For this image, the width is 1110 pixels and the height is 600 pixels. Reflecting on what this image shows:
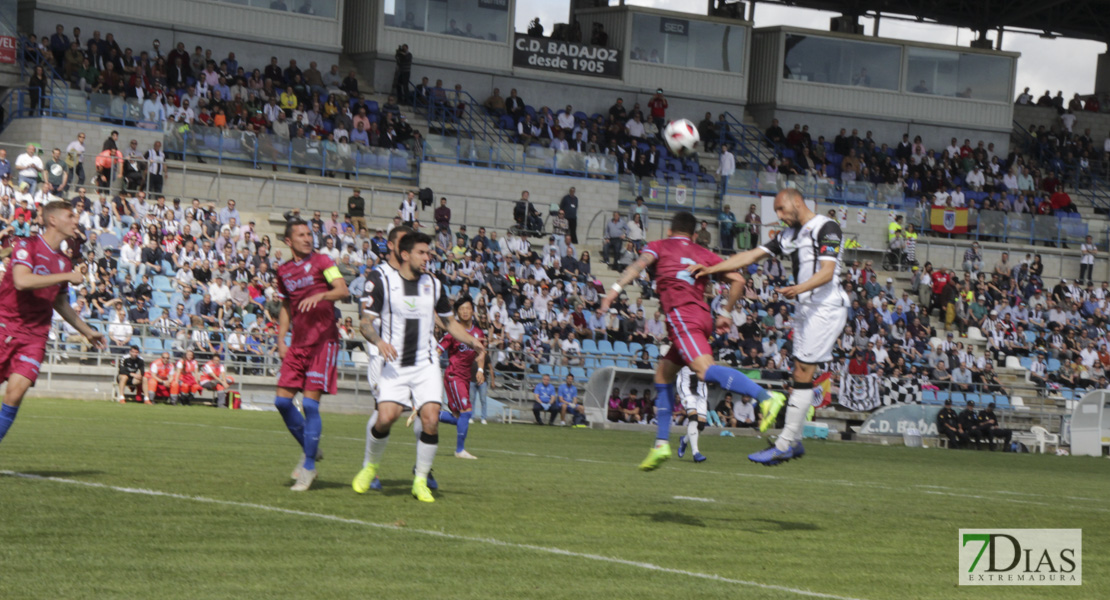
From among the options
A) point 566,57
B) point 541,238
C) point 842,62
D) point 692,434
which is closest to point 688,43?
point 566,57

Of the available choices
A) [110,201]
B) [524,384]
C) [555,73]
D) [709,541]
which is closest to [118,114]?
[110,201]

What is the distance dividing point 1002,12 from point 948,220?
45.9ft

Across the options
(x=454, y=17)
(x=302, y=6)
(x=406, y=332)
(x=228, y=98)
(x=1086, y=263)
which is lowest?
(x=406, y=332)

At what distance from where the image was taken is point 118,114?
34375mm

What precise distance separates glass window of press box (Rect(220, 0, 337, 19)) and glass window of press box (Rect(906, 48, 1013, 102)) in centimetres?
2120

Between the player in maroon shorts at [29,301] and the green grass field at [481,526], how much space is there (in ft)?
2.66

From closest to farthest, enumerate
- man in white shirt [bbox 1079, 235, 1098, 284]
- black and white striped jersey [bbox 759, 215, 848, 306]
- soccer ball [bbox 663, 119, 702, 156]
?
black and white striped jersey [bbox 759, 215, 848, 306] → soccer ball [bbox 663, 119, 702, 156] → man in white shirt [bbox 1079, 235, 1098, 284]

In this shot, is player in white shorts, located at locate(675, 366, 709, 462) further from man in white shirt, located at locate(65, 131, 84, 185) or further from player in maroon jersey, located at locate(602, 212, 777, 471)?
man in white shirt, located at locate(65, 131, 84, 185)

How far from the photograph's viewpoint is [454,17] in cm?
4344

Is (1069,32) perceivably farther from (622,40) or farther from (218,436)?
(218,436)

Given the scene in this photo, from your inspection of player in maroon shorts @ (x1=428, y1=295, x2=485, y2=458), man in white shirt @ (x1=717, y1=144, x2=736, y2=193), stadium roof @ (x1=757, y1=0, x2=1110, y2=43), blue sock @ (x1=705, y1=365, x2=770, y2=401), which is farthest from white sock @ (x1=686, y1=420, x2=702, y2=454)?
stadium roof @ (x1=757, y1=0, x2=1110, y2=43)

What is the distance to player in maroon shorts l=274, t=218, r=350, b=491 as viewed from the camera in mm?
11117

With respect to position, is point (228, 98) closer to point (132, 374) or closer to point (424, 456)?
point (132, 374)

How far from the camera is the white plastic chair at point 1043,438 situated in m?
31.0
